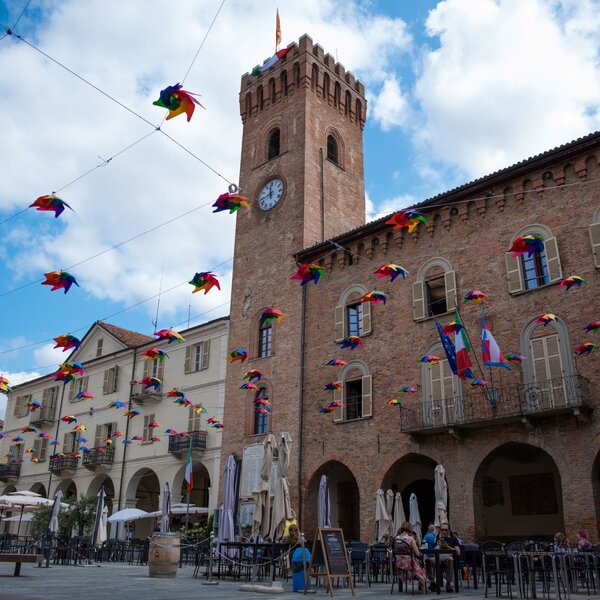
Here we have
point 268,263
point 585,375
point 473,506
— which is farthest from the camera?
point 268,263

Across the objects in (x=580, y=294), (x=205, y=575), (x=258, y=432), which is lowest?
(x=205, y=575)

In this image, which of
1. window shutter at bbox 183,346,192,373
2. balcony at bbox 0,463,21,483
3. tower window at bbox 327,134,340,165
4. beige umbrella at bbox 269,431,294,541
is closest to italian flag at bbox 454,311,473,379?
beige umbrella at bbox 269,431,294,541

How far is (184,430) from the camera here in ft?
97.2

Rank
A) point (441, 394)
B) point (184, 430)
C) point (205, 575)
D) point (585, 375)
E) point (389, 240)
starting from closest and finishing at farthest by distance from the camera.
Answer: point (205, 575), point (585, 375), point (441, 394), point (389, 240), point (184, 430)

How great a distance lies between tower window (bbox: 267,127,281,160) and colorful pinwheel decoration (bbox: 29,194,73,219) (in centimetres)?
1847

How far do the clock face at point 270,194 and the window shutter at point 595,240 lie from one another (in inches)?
554

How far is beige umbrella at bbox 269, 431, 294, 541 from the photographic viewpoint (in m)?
16.5

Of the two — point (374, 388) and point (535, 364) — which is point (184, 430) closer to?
point (374, 388)

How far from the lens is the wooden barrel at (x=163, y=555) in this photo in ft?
49.4

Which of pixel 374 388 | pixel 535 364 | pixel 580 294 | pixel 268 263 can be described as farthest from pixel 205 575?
pixel 268 263

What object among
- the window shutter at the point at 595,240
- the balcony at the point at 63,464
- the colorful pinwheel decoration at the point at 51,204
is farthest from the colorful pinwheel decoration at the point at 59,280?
the balcony at the point at 63,464

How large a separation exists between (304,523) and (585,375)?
10793mm

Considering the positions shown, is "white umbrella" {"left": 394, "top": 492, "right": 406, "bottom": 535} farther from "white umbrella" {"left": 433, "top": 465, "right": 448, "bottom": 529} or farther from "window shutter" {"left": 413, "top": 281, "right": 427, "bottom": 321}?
"window shutter" {"left": 413, "top": 281, "right": 427, "bottom": 321}

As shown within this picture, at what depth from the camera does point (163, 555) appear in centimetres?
1506
